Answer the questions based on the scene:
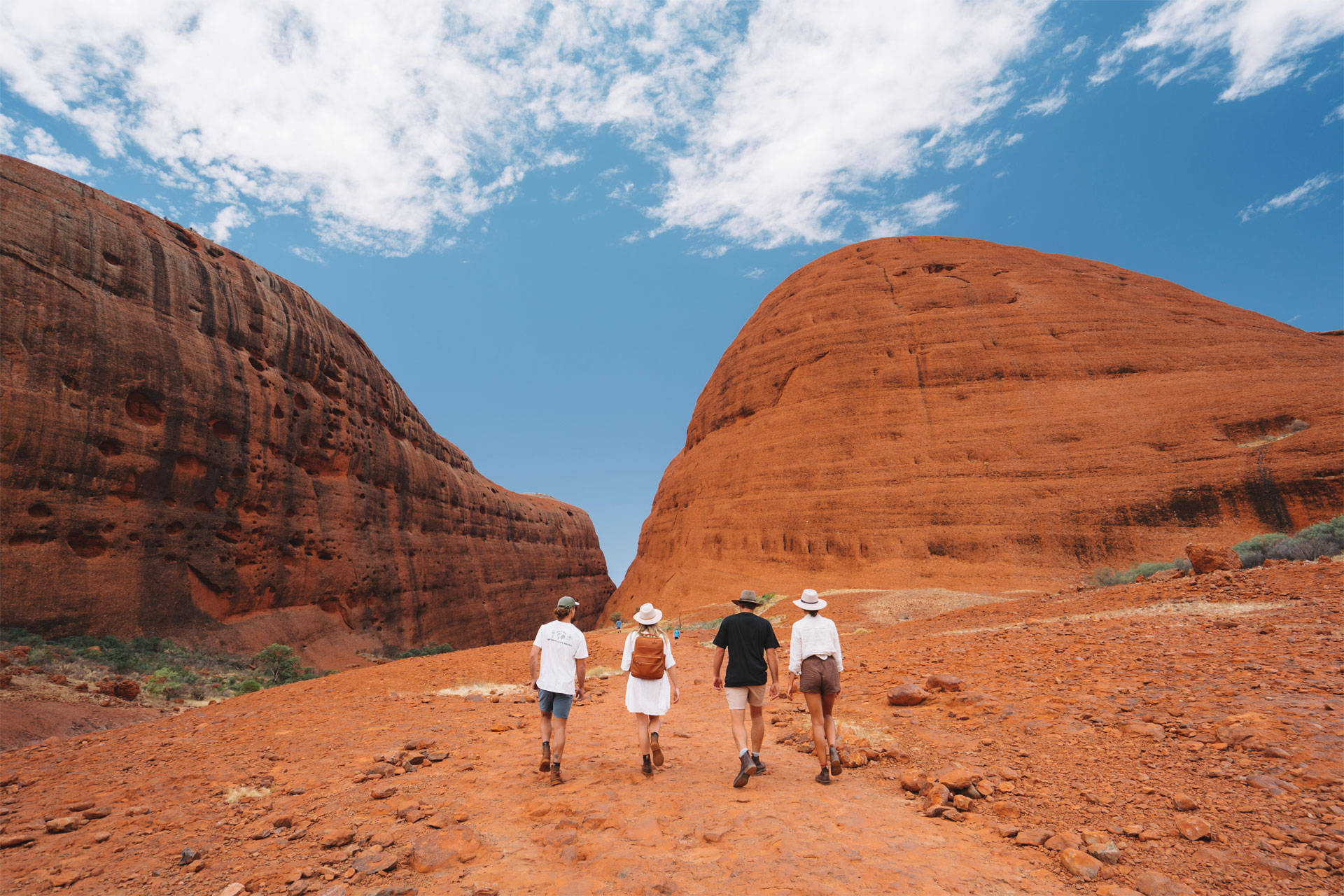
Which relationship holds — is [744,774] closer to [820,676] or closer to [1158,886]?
[820,676]

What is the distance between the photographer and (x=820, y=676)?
505cm

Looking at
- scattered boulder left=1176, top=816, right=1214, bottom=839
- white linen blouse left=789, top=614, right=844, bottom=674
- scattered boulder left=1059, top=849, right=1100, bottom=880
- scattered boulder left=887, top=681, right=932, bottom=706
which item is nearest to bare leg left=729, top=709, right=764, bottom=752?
white linen blouse left=789, top=614, right=844, bottom=674

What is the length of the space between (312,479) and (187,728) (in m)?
14.7

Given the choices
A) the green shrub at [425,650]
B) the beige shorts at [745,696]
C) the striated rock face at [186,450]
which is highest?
the striated rock face at [186,450]

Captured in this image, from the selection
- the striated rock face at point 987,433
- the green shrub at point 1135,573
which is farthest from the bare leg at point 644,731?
the striated rock face at point 987,433

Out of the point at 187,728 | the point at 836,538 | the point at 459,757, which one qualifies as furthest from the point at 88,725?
the point at 836,538

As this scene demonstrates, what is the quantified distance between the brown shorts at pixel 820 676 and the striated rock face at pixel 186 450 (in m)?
15.1

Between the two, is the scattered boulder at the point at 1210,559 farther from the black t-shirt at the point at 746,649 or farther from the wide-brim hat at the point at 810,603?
the black t-shirt at the point at 746,649

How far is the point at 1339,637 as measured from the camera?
561cm

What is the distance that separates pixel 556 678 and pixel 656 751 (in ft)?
3.67

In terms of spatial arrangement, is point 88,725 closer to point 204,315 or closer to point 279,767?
point 279,767

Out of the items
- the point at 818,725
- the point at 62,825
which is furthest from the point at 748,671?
the point at 62,825

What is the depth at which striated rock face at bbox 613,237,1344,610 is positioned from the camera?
21.5m

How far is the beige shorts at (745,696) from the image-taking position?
5.09 meters
